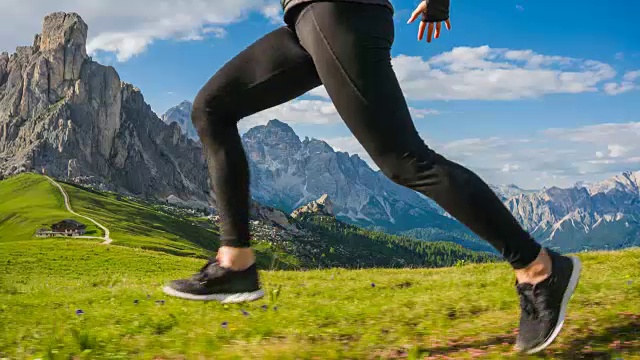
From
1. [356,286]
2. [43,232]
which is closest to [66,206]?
[43,232]

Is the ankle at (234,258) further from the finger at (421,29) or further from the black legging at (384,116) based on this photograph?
the finger at (421,29)

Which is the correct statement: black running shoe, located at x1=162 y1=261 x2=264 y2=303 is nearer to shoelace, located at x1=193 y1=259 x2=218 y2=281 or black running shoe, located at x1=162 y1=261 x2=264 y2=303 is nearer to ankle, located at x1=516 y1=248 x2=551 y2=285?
shoelace, located at x1=193 y1=259 x2=218 y2=281

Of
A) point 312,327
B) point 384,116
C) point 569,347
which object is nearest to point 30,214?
point 312,327

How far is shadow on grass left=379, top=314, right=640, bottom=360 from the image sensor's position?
15.1 ft

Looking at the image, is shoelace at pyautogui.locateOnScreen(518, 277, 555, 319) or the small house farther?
the small house

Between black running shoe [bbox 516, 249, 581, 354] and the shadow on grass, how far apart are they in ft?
0.42

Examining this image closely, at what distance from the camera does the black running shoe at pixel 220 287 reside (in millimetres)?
5883

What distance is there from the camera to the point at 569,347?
190 inches

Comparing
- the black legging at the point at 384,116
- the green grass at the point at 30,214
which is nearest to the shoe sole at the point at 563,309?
the black legging at the point at 384,116

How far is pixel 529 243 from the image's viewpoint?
4.59 meters

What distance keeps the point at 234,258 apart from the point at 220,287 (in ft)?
1.07

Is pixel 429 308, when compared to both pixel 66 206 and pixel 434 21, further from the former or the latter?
pixel 66 206

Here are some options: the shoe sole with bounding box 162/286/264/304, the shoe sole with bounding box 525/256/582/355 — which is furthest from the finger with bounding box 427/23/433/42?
the shoe sole with bounding box 162/286/264/304

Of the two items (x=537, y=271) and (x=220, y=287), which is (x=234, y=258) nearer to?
(x=220, y=287)
